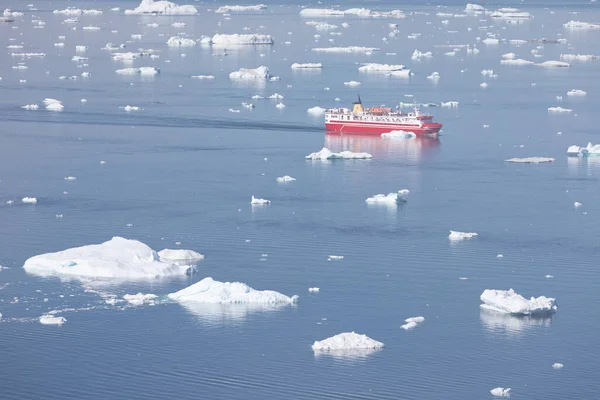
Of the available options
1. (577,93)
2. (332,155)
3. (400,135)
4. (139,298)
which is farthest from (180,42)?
(139,298)

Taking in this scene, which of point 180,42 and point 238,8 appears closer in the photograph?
point 180,42

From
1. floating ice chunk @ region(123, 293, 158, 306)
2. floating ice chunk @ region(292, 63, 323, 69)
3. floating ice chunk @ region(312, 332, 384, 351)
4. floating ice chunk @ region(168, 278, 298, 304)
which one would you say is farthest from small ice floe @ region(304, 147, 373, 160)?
floating ice chunk @ region(292, 63, 323, 69)

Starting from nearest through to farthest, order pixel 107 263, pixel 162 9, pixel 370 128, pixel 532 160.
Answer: pixel 107 263 → pixel 532 160 → pixel 370 128 → pixel 162 9

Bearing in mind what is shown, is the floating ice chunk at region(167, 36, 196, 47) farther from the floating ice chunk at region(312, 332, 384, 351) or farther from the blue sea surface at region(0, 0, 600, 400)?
the floating ice chunk at region(312, 332, 384, 351)

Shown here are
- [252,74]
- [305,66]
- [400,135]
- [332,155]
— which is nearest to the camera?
[332,155]

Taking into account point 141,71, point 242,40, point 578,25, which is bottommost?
point 141,71

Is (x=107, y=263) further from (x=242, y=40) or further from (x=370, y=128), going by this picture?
(x=242, y=40)

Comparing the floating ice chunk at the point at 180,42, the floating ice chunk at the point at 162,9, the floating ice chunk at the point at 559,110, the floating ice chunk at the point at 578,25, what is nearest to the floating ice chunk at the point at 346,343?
the floating ice chunk at the point at 559,110

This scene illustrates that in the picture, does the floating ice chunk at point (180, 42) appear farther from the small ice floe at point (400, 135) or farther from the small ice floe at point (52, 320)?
the small ice floe at point (52, 320)
